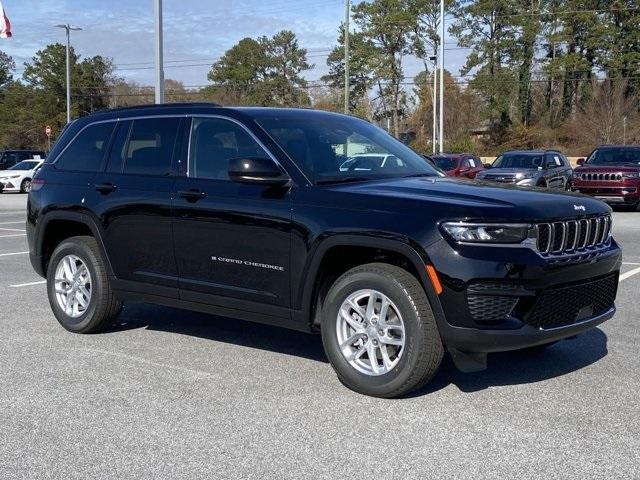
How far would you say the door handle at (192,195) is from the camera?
612cm

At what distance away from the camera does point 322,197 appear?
18.0ft

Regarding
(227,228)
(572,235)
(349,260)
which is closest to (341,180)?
(349,260)

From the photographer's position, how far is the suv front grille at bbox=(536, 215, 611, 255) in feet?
16.5

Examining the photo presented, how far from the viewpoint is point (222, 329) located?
7.42m

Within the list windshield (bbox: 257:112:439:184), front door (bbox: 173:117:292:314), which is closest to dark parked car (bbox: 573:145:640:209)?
windshield (bbox: 257:112:439:184)

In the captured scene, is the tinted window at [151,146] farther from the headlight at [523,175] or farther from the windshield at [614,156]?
the windshield at [614,156]

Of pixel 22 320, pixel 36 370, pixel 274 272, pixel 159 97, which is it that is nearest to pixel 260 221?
pixel 274 272

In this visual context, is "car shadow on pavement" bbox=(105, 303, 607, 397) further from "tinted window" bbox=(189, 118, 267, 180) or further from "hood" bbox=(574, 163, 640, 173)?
"hood" bbox=(574, 163, 640, 173)

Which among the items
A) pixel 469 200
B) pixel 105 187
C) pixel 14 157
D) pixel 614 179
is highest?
pixel 14 157

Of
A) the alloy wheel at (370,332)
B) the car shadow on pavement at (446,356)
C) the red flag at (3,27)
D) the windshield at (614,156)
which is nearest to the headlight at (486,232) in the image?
the alloy wheel at (370,332)

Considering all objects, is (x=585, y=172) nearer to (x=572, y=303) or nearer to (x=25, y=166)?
(x=572, y=303)

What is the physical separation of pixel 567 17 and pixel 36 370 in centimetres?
7069

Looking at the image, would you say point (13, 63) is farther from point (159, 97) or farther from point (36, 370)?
point (36, 370)

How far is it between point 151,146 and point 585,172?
57.9ft
